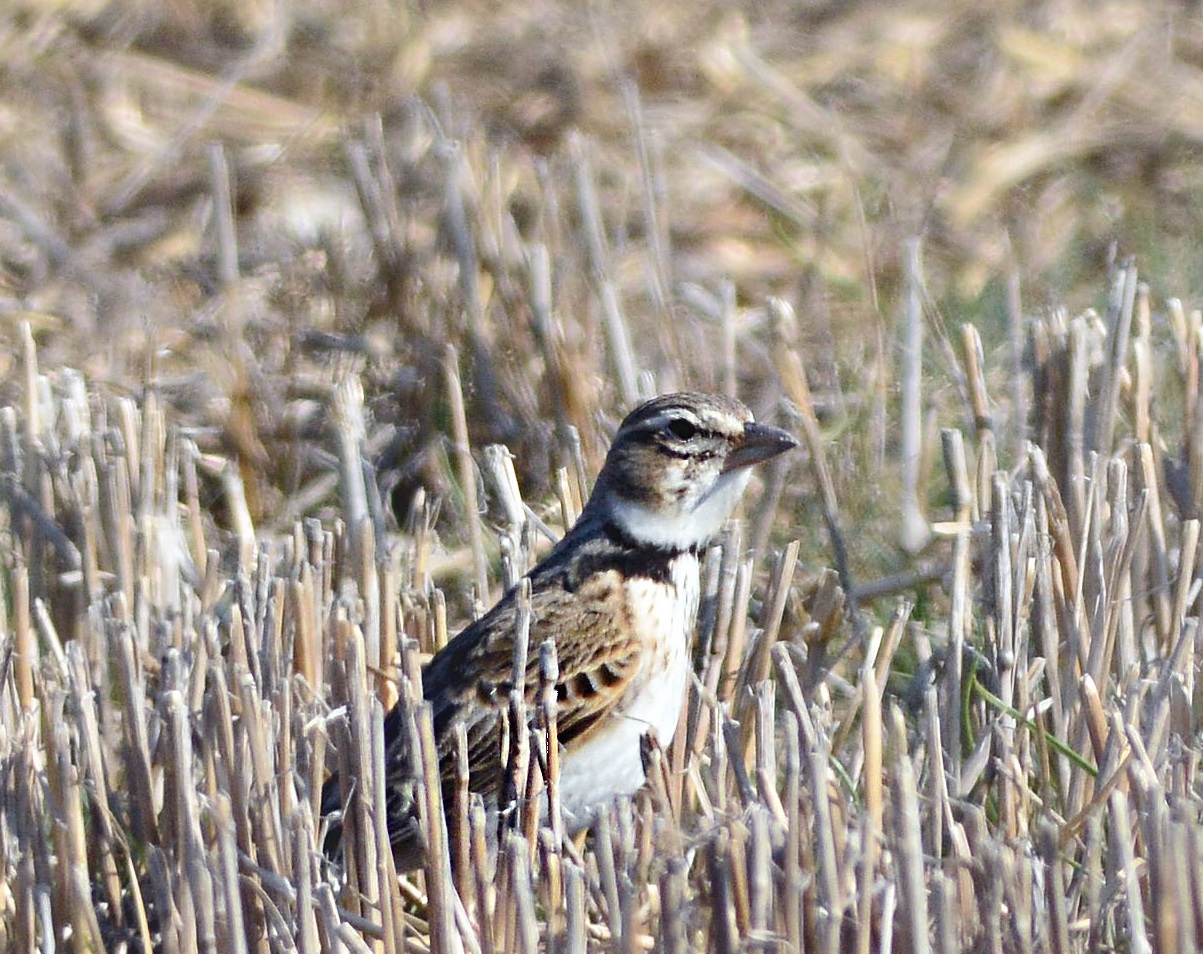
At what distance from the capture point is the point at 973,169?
855 centimetres

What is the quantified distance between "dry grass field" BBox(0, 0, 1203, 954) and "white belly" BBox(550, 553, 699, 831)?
0.42 feet

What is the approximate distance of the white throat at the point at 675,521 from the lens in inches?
179

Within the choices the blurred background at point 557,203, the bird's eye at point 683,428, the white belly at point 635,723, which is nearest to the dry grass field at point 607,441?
the blurred background at point 557,203

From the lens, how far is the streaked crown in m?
4.54

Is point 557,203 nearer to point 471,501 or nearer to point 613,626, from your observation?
point 471,501

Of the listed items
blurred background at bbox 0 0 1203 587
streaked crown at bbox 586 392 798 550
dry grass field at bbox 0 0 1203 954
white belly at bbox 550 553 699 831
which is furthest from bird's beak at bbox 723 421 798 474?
blurred background at bbox 0 0 1203 587

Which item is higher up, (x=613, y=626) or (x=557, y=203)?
(x=557, y=203)

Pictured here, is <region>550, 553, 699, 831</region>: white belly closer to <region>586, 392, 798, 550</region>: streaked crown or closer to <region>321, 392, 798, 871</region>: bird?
<region>321, 392, 798, 871</region>: bird

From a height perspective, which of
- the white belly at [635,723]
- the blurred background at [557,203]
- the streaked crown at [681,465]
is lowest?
the white belly at [635,723]

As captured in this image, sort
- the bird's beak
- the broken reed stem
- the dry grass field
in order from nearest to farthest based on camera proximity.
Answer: the dry grass field < the bird's beak < the broken reed stem

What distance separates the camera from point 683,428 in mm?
4539

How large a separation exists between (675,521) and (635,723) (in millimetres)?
475

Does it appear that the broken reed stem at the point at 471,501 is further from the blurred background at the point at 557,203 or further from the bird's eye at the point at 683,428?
the bird's eye at the point at 683,428

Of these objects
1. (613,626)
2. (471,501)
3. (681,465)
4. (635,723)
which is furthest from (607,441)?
(635,723)
